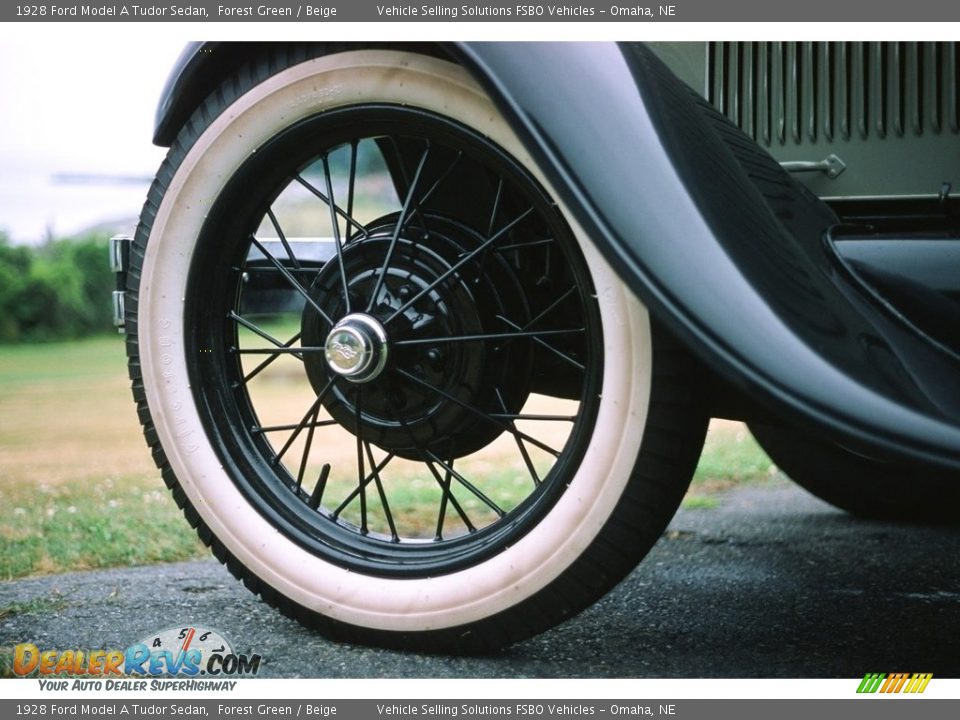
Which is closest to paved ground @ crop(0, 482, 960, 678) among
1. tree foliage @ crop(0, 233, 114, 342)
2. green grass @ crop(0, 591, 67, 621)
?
green grass @ crop(0, 591, 67, 621)

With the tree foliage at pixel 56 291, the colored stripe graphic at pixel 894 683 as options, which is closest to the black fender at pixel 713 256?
the colored stripe graphic at pixel 894 683

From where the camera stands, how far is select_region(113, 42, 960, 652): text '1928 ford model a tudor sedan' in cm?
103

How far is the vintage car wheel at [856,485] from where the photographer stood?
85.2 inches

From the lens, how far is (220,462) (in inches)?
53.8

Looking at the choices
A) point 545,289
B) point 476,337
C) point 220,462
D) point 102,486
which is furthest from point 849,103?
point 102,486

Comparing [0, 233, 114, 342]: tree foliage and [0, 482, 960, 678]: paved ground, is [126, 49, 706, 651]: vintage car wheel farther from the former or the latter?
[0, 233, 114, 342]: tree foliage

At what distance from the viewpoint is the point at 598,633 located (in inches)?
55.4

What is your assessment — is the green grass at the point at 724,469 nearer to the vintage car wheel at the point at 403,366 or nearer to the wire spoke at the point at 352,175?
the vintage car wheel at the point at 403,366

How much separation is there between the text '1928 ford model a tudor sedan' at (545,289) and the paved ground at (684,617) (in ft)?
0.24

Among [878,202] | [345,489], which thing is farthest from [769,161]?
[345,489]

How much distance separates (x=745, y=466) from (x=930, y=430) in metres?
2.15

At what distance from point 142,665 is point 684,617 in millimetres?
806

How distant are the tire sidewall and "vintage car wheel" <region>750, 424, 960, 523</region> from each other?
1.11 m
